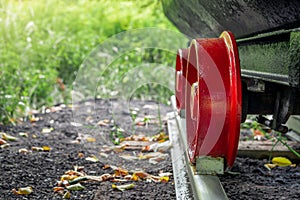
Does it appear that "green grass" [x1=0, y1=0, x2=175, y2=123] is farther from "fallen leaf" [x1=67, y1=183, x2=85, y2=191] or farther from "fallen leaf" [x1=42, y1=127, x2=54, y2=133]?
"fallen leaf" [x1=67, y1=183, x2=85, y2=191]

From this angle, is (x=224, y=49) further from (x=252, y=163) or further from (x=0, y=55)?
(x=0, y=55)

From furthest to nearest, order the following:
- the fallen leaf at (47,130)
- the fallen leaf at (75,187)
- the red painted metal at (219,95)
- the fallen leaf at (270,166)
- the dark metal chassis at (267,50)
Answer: the fallen leaf at (47,130)
the fallen leaf at (270,166)
the fallen leaf at (75,187)
the red painted metal at (219,95)
the dark metal chassis at (267,50)

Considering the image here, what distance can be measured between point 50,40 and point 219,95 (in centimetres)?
457

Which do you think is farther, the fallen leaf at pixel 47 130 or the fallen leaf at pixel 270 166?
the fallen leaf at pixel 47 130

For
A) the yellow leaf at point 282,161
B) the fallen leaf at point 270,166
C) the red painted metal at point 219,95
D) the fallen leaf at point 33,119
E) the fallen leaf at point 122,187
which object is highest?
the red painted metal at point 219,95

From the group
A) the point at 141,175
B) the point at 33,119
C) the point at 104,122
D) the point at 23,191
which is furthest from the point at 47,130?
the point at 23,191

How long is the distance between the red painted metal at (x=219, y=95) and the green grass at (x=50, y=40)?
8.33 feet

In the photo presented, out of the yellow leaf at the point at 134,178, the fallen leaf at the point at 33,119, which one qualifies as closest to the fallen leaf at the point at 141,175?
the yellow leaf at the point at 134,178

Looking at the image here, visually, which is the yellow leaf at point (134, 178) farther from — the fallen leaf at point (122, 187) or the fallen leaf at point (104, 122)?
the fallen leaf at point (104, 122)

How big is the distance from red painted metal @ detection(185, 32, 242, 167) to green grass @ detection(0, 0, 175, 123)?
2.54m

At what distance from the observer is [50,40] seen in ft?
19.0

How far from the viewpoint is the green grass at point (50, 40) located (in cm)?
461

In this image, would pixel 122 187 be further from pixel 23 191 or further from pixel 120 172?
pixel 23 191

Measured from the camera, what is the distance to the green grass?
4605 mm
